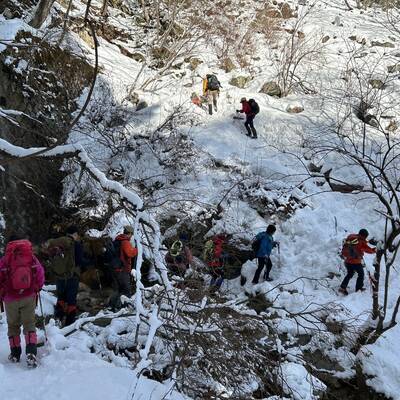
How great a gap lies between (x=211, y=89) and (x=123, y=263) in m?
8.48

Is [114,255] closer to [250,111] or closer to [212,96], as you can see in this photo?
[250,111]

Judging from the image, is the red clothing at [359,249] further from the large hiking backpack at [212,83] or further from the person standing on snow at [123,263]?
the large hiking backpack at [212,83]

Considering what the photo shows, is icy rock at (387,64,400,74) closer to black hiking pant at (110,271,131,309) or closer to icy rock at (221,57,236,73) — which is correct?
icy rock at (221,57,236,73)

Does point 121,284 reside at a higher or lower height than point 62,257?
lower

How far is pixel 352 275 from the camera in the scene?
9469 millimetres

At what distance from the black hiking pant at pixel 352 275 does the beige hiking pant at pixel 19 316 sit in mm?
6383

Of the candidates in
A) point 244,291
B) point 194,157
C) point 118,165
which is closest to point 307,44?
point 194,157

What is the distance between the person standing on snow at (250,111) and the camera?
13.4m

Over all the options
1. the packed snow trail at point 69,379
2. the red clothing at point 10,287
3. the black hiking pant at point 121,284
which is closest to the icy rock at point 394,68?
the black hiking pant at point 121,284

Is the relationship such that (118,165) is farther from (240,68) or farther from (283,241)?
(240,68)

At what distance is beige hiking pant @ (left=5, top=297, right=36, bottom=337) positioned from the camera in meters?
5.00

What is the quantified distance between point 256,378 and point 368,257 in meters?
6.55

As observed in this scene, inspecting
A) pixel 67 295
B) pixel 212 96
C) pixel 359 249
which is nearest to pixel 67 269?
pixel 67 295

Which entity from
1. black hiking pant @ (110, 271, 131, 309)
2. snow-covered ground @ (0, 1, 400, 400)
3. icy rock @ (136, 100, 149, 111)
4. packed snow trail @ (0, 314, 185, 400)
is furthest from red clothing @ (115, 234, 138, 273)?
icy rock @ (136, 100, 149, 111)
